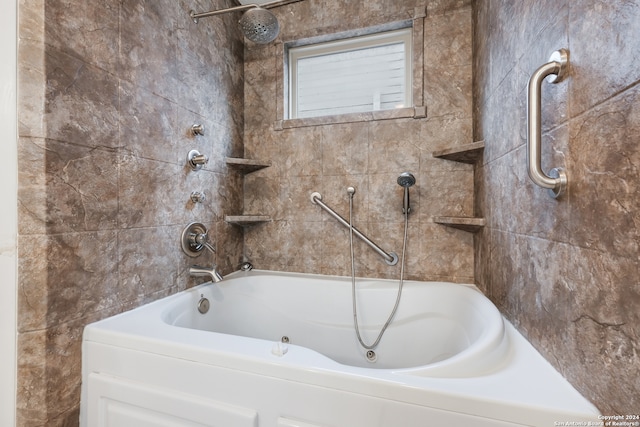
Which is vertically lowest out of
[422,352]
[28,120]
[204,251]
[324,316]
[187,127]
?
[422,352]

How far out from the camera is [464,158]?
155cm

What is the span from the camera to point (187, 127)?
1506 mm

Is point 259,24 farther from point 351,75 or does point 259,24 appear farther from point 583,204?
point 583,204

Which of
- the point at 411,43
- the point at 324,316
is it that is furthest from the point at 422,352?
the point at 411,43

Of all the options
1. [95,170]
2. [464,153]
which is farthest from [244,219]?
[464,153]

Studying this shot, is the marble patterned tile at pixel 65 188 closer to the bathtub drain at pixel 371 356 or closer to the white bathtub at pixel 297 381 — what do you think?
the white bathtub at pixel 297 381

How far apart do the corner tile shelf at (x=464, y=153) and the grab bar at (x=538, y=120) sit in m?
0.68

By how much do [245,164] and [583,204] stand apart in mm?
1690

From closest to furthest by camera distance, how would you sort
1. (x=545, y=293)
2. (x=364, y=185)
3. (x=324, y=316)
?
(x=545, y=293) → (x=324, y=316) → (x=364, y=185)

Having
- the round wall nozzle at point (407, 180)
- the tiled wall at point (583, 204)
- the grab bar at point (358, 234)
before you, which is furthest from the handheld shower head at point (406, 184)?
the tiled wall at point (583, 204)

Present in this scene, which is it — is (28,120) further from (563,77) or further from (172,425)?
(563,77)

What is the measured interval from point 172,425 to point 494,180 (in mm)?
1532

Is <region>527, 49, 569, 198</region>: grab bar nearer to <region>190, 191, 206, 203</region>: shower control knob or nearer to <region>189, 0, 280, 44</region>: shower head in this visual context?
<region>189, 0, 280, 44</region>: shower head

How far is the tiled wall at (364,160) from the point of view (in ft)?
5.33
